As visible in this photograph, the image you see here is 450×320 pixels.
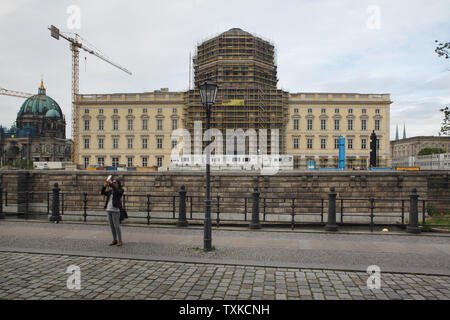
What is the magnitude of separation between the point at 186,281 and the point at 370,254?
4.50 meters

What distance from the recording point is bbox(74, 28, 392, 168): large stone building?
55.5m

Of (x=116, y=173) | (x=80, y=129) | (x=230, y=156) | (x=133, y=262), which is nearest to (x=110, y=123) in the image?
(x=80, y=129)

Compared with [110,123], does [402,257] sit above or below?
below

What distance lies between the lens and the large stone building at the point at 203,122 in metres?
55.5

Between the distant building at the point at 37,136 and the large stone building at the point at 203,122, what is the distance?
156 ft

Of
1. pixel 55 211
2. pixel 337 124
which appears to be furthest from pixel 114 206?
pixel 337 124

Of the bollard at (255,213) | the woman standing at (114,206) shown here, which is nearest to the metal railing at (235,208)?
the bollard at (255,213)

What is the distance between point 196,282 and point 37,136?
119905 mm

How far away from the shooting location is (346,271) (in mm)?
6164

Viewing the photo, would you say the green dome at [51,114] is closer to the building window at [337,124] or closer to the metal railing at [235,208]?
the metal railing at [235,208]

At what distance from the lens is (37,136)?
10662 centimetres

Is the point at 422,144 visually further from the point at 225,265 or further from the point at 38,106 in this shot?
the point at 38,106

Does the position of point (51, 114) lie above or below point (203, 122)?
above
